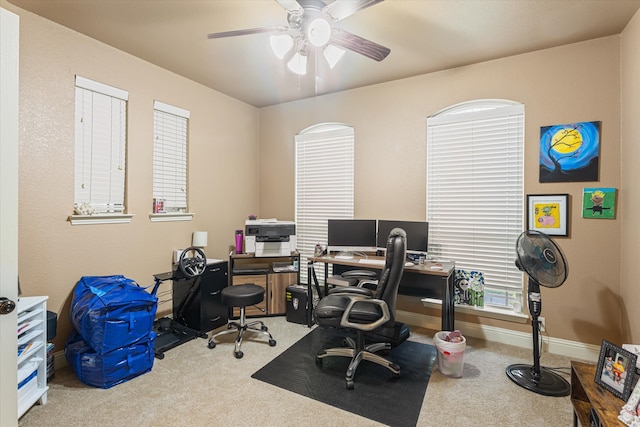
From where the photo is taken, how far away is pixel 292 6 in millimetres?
1782

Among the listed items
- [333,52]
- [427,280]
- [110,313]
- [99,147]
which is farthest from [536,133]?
[99,147]

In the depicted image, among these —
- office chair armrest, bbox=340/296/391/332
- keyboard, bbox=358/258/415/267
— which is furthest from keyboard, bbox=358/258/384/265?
office chair armrest, bbox=340/296/391/332

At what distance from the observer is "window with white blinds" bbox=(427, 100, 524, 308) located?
2994mm

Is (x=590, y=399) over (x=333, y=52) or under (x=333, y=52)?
under

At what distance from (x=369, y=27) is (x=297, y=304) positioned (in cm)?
289

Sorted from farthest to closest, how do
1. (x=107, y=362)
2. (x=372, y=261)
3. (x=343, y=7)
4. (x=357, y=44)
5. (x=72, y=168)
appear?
1. (x=372, y=261)
2. (x=72, y=168)
3. (x=107, y=362)
4. (x=357, y=44)
5. (x=343, y=7)

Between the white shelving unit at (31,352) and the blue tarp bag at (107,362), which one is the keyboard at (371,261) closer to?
the blue tarp bag at (107,362)

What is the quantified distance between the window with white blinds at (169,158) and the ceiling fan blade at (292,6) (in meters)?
2.12

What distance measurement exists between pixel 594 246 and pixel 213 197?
407cm

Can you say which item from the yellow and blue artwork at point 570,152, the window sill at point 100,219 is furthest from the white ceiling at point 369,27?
the window sill at point 100,219

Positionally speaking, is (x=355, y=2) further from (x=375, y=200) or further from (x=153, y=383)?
(x=153, y=383)

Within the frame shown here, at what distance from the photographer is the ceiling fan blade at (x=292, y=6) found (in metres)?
1.73

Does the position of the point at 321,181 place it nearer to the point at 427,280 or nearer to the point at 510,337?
the point at 427,280

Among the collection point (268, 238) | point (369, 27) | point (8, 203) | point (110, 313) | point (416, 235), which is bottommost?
point (110, 313)
